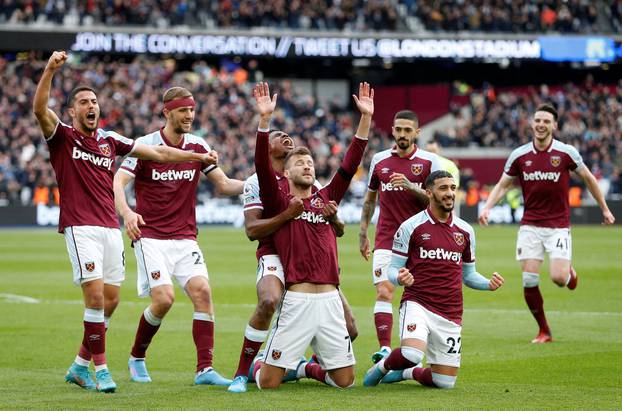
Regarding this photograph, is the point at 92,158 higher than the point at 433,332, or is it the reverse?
the point at 92,158

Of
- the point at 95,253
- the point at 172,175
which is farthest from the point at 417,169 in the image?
the point at 95,253

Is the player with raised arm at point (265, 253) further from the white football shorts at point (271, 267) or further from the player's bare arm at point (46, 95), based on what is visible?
the player's bare arm at point (46, 95)

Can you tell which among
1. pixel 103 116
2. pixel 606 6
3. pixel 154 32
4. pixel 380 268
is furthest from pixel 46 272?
pixel 606 6

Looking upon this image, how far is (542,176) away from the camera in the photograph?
13.3 m

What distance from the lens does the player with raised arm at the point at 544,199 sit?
13117 mm

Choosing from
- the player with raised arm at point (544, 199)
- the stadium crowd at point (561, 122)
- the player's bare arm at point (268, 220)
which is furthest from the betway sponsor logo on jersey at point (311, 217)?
the stadium crowd at point (561, 122)

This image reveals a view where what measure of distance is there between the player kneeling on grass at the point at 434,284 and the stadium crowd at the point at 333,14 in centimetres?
3929

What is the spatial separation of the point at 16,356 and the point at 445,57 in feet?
134

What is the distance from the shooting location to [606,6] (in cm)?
5309

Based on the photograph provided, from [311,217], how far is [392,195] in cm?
216

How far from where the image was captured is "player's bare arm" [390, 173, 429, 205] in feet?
34.3

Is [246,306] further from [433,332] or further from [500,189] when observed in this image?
[433,332]

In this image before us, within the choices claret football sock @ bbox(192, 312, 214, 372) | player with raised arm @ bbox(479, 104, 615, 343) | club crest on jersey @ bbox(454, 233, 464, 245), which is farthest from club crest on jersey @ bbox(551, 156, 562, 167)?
claret football sock @ bbox(192, 312, 214, 372)

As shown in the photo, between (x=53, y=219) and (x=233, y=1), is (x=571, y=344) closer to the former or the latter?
(x=53, y=219)
